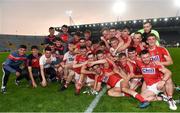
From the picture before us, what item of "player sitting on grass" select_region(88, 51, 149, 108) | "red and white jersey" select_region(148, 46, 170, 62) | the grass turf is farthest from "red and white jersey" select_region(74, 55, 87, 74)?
"red and white jersey" select_region(148, 46, 170, 62)

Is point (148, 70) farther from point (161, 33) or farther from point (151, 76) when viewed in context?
point (161, 33)

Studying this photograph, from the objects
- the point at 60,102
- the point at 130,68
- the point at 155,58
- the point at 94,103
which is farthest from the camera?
the point at 130,68

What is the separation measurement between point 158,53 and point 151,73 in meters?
0.81

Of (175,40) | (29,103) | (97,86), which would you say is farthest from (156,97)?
(175,40)

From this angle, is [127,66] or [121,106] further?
[127,66]

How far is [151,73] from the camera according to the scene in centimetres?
775

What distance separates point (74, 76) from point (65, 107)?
2.93 meters

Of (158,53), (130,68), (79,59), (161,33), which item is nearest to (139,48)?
(130,68)

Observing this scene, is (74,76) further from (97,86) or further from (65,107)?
(65,107)

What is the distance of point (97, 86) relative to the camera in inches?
363

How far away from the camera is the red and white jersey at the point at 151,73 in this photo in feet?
25.3

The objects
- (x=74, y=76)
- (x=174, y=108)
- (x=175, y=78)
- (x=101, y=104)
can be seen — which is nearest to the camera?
(x=174, y=108)

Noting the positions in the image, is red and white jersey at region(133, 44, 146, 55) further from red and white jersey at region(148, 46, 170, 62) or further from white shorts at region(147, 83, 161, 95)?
white shorts at region(147, 83, 161, 95)

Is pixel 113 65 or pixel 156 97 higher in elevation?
pixel 113 65
